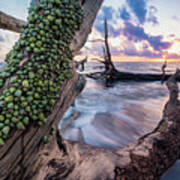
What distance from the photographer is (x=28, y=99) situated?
113 cm

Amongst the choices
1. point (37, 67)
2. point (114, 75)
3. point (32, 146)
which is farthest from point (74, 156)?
point (114, 75)

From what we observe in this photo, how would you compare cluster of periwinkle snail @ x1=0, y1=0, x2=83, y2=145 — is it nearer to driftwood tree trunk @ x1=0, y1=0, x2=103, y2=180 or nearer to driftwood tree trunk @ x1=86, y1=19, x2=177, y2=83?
driftwood tree trunk @ x1=0, y1=0, x2=103, y2=180

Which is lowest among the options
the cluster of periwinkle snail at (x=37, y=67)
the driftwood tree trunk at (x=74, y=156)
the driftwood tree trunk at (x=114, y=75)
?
the driftwood tree trunk at (x=114, y=75)

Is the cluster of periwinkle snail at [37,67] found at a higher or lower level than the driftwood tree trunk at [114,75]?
higher

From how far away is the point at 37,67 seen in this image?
4.08ft

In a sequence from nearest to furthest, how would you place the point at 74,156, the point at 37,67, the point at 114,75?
the point at 37,67, the point at 74,156, the point at 114,75

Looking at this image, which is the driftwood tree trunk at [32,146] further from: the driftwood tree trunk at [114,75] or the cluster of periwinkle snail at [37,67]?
the driftwood tree trunk at [114,75]

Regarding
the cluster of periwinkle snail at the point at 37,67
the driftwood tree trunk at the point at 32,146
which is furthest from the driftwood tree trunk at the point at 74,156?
the cluster of periwinkle snail at the point at 37,67

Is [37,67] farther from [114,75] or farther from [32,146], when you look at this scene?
[114,75]

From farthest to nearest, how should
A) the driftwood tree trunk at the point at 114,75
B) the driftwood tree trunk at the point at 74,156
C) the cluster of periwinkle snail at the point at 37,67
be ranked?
the driftwood tree trunk at the point at 114,75 < the driftwood tree trunk at the point at 74,156 < the cluster of periwinkle snail at the point at 37,67

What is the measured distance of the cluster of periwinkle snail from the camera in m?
1.10

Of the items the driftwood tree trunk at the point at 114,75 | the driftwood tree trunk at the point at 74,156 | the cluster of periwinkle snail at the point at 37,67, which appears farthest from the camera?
the driftwood tree trunk at the point at 114,75

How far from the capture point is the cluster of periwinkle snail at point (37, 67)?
1097 millimetres

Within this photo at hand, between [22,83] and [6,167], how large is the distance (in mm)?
701
